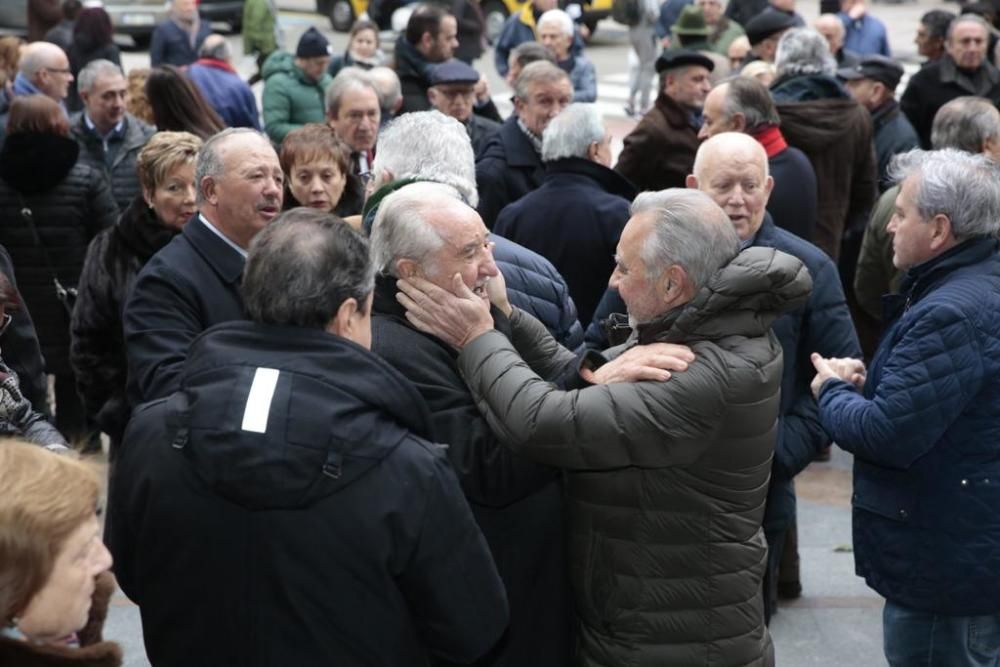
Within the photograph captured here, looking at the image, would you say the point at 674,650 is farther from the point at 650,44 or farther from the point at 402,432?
the point at 650,44

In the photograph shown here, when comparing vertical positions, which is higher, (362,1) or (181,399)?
(181,399)

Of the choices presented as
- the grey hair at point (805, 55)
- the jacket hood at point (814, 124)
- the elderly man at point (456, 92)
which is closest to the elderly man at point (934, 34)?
the grey hair at point (805, 55)

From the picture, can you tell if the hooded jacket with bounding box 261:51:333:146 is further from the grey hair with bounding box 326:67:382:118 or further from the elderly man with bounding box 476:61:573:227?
the elderly man with bounding box 476:61:573:227

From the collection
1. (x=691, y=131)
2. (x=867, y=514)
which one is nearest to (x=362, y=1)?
(x=691, y=131)

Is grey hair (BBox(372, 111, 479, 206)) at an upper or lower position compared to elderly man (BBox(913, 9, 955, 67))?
upper

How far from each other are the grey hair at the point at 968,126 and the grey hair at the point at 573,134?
5.24ft

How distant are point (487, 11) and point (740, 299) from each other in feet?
65.2

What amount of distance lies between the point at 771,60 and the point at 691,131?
128 inches

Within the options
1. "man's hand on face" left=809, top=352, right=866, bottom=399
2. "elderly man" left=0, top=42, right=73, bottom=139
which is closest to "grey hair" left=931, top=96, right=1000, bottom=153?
"man's hand on face" left=809, top=352, right=866, bottom=399

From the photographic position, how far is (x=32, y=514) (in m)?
2.23

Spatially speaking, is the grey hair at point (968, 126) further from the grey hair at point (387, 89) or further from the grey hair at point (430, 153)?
the grey hair at point (387, 89)

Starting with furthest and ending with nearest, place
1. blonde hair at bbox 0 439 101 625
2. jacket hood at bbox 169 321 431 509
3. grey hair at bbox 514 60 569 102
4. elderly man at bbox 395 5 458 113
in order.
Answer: elderly man at bbox 395 5 458 113 → grey hair at bbox 514 60 569 102 → jacket hood at bbox 169 321 431 509 → blonde hair at bbox 0 439 101 625

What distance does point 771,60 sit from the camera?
1027cm

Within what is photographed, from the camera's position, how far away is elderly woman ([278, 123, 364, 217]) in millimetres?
5742
